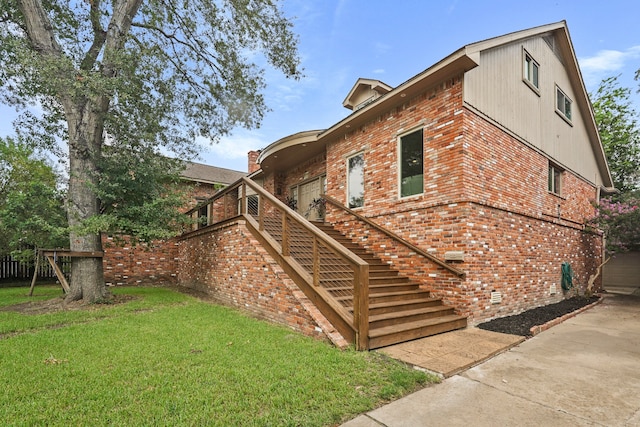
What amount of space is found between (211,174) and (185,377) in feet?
51.6

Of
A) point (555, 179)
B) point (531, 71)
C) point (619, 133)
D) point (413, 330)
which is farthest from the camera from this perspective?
point (619, 133)

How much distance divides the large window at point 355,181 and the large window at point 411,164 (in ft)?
4.40

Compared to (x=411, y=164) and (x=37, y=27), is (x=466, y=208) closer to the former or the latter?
(x=411, y=164)

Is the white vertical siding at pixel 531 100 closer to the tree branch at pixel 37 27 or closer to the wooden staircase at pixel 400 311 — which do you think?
the wooden staircase at pixel 400 311

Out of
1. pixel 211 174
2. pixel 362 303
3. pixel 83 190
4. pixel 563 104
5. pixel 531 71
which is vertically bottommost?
pixel 362 303

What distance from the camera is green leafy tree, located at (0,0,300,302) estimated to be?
7.12 metres

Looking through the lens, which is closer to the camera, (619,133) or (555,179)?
(555,179)

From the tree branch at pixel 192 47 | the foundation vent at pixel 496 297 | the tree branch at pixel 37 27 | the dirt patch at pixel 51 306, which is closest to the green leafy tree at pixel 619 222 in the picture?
the foundation vent at pixel 496 297

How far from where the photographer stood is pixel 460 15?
9117mm

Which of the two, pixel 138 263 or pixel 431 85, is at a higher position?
pixel 431 85

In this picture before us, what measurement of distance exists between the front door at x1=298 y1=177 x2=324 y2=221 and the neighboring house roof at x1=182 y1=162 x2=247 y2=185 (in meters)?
5.75

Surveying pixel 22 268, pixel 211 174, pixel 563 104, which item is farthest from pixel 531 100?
pixel 22 268

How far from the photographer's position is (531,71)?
829 cm

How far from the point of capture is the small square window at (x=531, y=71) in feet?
26.3
